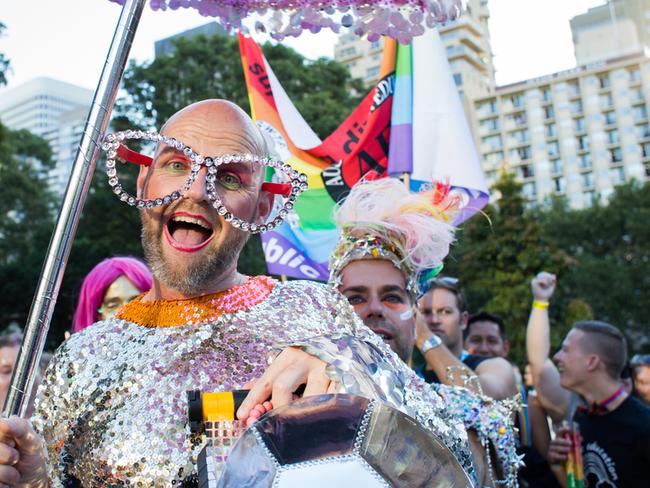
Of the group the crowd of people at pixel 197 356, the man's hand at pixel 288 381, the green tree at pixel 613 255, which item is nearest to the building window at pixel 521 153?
the green tree at pixel 613 255

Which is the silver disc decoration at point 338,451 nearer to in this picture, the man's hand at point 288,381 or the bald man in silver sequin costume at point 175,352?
the man's hand at point 288,381

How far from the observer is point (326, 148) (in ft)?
17.6

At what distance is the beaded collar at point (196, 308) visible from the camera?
175 cm

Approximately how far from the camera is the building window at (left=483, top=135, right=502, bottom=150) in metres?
82.1

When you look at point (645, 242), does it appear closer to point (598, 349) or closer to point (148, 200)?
point (598, 349)

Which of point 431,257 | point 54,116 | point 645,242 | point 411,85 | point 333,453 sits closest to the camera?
point 333,453

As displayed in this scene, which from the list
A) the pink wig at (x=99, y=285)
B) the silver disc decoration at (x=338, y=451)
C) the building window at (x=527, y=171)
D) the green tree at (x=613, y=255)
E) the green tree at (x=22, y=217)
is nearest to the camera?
the silver disc decoration at (x=338, y=451)

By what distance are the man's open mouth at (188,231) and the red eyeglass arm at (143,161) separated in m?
0.20

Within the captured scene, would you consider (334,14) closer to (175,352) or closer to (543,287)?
(175,352)

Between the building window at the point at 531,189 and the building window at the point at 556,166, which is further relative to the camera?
the building window at the point at 531,189

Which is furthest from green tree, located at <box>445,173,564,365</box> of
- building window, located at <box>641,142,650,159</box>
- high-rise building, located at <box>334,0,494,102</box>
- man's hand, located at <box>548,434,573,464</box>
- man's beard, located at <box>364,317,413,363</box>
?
building window, located at <box>641,142,650,159</box>

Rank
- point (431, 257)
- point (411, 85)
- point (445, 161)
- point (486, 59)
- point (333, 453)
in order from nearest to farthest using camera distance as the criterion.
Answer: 1. point (333, 453)
2. point (431, 257)
3. point (445, 161)
4. point (411, 85)
5. point (486, 59)

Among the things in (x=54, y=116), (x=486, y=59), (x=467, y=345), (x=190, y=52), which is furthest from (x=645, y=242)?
(x=54, y=116)

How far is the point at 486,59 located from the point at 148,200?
8609 centimetres
